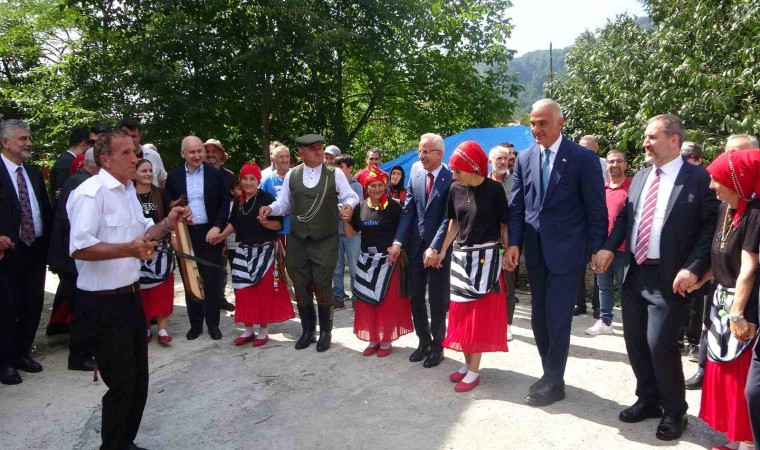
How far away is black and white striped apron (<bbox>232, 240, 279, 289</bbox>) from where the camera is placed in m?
5.75

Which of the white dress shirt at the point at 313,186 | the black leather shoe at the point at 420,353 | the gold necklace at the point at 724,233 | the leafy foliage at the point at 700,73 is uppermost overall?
the leafy foliage at the point at 700,73

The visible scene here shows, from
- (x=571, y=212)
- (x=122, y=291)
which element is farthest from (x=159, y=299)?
(x=571, y=212)

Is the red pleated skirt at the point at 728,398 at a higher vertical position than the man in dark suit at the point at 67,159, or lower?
lower

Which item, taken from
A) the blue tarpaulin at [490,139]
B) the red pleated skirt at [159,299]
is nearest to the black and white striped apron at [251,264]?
the red pleated skirt at [159,299]

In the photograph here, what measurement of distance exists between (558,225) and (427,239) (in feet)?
4.01

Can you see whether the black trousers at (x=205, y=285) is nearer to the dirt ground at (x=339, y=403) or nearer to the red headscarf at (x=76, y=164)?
the dirt ground at (x=339, y=403)

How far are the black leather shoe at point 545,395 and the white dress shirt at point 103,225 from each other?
2.76m

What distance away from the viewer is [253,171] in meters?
5.82

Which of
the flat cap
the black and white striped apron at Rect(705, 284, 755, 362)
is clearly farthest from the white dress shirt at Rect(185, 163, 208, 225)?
the black and white striped apron at Rect(705, 284, 755, 362)

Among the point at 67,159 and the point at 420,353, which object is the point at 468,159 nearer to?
the point at 420,353

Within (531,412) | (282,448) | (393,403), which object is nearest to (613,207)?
(531,412)

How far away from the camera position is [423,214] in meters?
4.94

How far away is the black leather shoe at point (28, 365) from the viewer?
515cm

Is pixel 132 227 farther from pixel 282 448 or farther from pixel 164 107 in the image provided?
pixel 164 107
